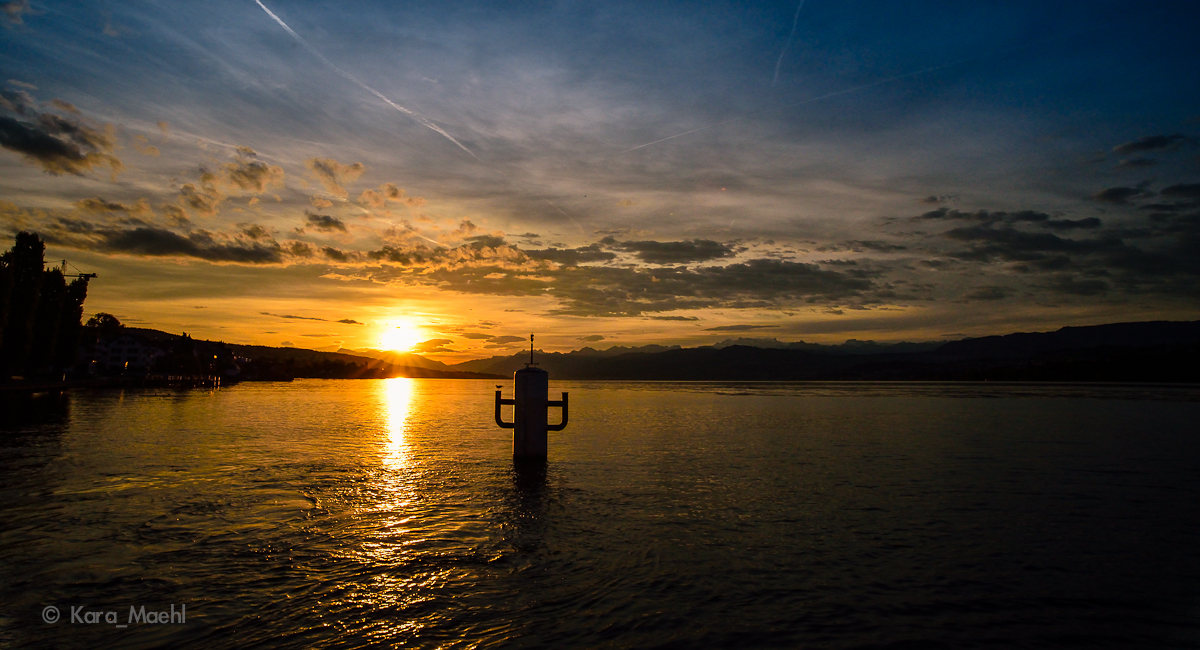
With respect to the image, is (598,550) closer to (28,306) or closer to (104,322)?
(28,306)

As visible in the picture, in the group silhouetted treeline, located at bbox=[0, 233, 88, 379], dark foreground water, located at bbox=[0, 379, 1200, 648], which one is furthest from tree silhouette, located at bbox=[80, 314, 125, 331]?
dark foreground water, located at bbox=[0, 379, 1200, 648]

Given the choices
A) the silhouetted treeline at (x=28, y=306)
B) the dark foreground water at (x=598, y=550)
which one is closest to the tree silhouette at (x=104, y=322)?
the silhouetted treeline at (x=28, y=306)

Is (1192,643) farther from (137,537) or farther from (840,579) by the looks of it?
(137,537)

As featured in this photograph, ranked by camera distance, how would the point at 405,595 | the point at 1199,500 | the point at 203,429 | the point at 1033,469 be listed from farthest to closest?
the point at 203,429
the point at 1033,469
the point at 1199,500
the point at 405,595

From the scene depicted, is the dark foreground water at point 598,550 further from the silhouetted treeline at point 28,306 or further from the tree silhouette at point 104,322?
the tree silhouette at point 104,322

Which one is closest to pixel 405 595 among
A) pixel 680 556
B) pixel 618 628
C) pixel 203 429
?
pixel 618 628

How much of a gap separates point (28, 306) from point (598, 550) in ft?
288

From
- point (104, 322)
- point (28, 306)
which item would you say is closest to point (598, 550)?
point (28, 306)

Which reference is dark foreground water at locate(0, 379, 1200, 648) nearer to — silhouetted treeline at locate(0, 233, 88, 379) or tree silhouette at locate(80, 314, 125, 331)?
silhouetted treeline at locate(0, 233, 88, 379)

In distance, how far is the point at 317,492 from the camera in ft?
55.4

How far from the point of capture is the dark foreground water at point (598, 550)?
25.6 feet

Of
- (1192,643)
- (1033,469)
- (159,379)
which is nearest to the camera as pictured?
(1192,643)

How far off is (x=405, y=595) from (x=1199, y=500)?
2100 cm

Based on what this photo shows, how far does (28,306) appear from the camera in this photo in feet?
225
